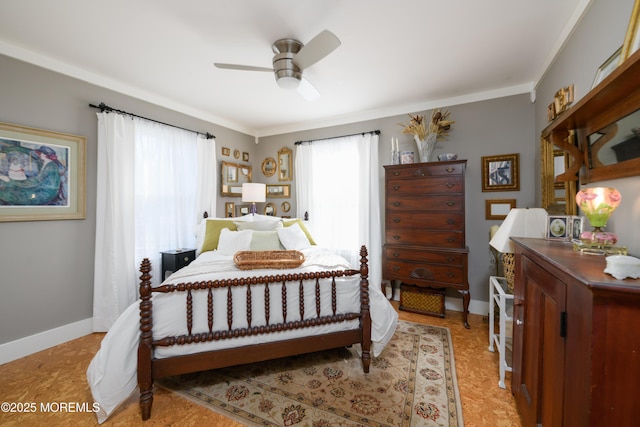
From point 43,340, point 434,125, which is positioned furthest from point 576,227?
point 43,340

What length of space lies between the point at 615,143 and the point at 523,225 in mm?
799

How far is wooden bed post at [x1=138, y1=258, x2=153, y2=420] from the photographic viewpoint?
5.21 ft

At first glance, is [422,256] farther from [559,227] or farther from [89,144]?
[89,144]

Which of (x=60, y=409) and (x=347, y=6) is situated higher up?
(x=347, y=6)

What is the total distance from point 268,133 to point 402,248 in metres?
3.02

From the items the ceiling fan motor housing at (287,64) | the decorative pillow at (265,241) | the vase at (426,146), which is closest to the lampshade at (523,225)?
the vase at (426,146)

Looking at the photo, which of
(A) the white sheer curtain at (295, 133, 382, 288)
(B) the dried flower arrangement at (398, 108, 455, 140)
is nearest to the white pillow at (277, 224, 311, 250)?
(A) the white sheer curtain at (295, 133, 382, 288)

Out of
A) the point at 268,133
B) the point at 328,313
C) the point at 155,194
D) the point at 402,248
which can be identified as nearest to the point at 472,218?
the point at 402,248

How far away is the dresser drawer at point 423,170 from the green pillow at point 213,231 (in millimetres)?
2087

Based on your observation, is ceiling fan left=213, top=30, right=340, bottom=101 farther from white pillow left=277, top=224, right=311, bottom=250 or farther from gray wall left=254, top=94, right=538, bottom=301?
gray wall left=254, top=94, right=538, bottom=301

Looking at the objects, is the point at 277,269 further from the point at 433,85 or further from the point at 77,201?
the point at 433,85

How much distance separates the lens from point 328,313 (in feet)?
6.59

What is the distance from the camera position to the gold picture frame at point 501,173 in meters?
2.96

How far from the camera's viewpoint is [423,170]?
299cm
